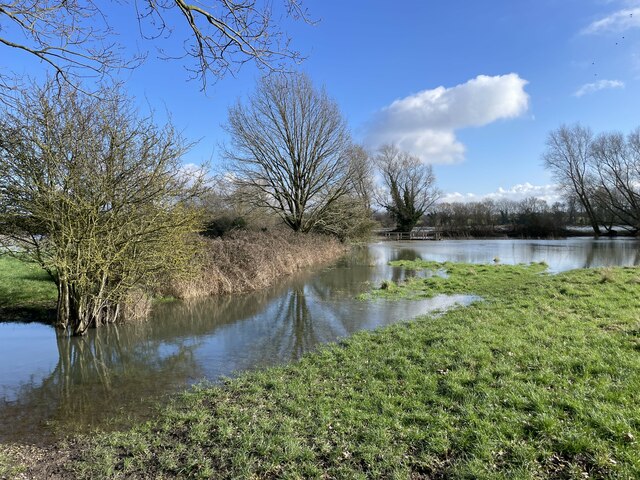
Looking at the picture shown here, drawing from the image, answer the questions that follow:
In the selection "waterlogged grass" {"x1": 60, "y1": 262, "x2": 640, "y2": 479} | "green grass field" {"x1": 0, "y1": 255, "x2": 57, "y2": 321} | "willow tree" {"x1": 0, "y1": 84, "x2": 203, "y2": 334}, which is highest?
"willow tree" {"x1": 0, "y1": 84, "x2": 203, "y2": 334}

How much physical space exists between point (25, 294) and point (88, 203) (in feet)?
20.7

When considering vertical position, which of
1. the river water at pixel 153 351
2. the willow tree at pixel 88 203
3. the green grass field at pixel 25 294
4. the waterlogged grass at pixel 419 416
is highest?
the willow tree at pixel 88 203

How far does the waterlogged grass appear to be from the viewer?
3314mm

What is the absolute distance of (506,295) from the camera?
37.8 ft

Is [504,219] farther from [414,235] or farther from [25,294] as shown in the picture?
[25,294]

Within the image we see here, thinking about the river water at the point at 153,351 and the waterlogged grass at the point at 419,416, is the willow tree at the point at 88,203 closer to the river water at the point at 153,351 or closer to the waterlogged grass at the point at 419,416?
the river water at the point at 153,351

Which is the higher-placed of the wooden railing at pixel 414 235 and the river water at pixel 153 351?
the wooden railing at pixel 414 235

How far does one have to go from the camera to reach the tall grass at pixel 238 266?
12953 mm

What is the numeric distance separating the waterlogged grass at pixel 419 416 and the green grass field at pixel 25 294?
283 inches

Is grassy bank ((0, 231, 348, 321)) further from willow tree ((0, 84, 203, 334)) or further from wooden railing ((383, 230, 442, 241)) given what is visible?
wooden railing ((383, 230, 442, 241))

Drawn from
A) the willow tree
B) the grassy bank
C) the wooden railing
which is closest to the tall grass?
the grassy bank

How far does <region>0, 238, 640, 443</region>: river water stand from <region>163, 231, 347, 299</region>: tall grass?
73cm

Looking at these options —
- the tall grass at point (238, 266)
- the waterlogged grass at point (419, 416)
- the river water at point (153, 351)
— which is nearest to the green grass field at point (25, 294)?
the river water at point (153, 351)

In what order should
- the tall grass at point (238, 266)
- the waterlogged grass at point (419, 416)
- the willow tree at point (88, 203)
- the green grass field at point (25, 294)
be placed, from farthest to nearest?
the tall grass at point (238, 266) < the green grass field at point (25, 294) < the willow tree at point (88, 203) < the waterlogged grass at point (419, 416)
